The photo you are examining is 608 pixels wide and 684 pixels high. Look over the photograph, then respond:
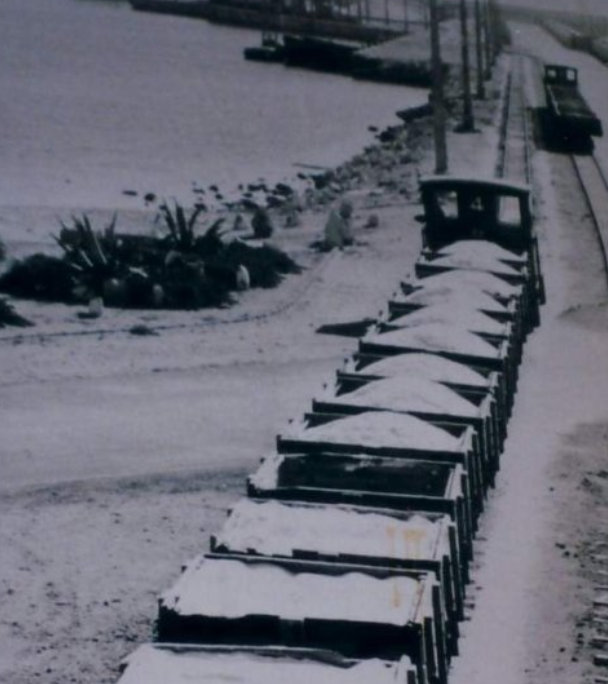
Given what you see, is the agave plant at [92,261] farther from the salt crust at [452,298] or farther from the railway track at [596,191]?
the railway track at [596,191]

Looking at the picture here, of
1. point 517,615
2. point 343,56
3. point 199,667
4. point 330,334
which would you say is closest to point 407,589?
point 199,667

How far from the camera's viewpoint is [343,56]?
5261 inches

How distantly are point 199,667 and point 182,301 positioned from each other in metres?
19.3

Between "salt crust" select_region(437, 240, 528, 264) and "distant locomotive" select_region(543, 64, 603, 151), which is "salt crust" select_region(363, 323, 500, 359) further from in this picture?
"distant locomotive" select_region(543, 64, 603, 151)

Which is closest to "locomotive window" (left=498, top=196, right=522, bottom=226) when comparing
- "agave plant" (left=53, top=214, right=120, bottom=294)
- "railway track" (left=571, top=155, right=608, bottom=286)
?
"railway track" (left=571, top=155, right=608, bottom=286)

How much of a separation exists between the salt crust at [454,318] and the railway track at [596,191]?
42.8 feet

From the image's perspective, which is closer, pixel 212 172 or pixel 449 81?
pixel 212 172

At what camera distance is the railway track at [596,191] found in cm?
3824

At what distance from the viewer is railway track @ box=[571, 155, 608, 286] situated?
1506 inches

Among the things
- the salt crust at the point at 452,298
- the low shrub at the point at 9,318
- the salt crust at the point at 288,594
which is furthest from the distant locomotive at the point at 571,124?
the salt crust at the point at 288,594

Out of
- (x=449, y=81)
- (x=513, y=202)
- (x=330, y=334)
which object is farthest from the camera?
(x=449, y=81)

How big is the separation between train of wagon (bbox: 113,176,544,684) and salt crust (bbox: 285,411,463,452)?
0.9 inches

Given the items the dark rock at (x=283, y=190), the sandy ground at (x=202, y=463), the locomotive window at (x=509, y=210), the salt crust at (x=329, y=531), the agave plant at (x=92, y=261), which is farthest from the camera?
the dark rock at (x=283, y=190)

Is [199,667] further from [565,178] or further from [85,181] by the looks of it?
[85,181]
